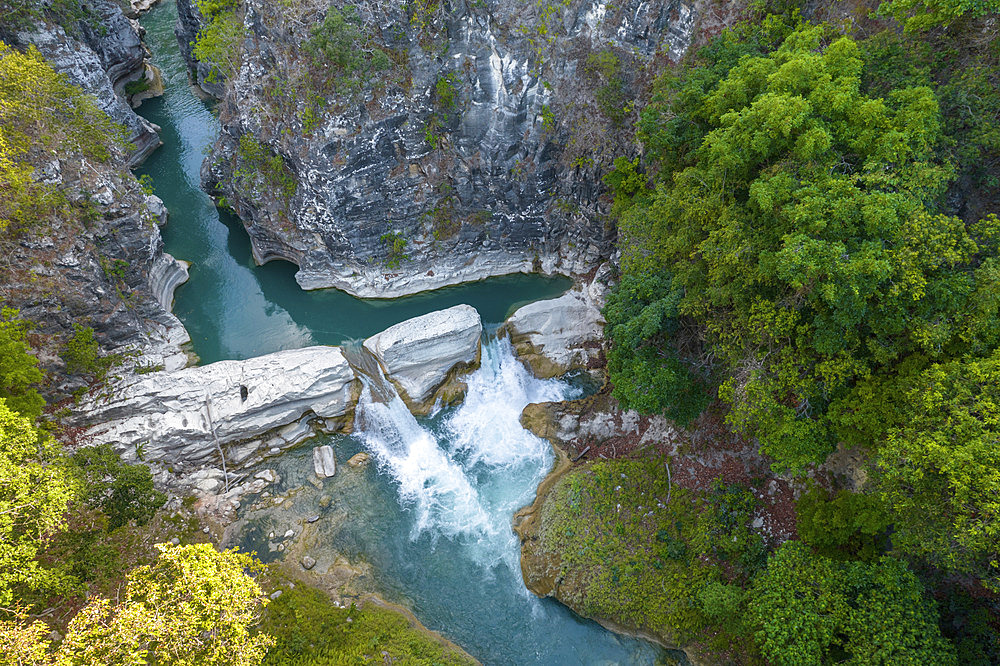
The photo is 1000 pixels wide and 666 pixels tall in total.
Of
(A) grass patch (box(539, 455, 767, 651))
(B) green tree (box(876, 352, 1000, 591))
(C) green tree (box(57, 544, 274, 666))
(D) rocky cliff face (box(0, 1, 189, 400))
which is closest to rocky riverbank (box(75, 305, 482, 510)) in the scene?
(D) rocky cliff face (box(0, 1, 189, 400))

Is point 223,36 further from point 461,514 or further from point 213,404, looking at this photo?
point 461,514

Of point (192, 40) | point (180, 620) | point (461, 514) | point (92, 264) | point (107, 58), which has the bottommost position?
point (461, 514)

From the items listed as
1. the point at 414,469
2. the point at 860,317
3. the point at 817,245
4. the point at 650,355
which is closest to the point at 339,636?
the point at 414,469

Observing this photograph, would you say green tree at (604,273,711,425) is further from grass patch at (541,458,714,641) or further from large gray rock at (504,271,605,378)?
large gray rock at (504,271,605,378)

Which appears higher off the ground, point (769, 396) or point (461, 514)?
point (769, 396)

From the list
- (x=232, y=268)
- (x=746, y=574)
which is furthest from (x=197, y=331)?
(x=746, y=574)

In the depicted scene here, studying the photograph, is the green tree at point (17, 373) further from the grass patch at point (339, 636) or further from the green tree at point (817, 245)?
the green tree at point (817, 245)

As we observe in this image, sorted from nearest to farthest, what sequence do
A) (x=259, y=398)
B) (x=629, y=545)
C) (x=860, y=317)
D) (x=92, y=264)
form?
(x=860, y=317)
(x=629, y=545)
(x=92, y=264)
(x=259, y=398)

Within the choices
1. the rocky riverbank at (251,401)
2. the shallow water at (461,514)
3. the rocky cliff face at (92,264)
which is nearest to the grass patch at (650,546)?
the shallow water at (461,514)
